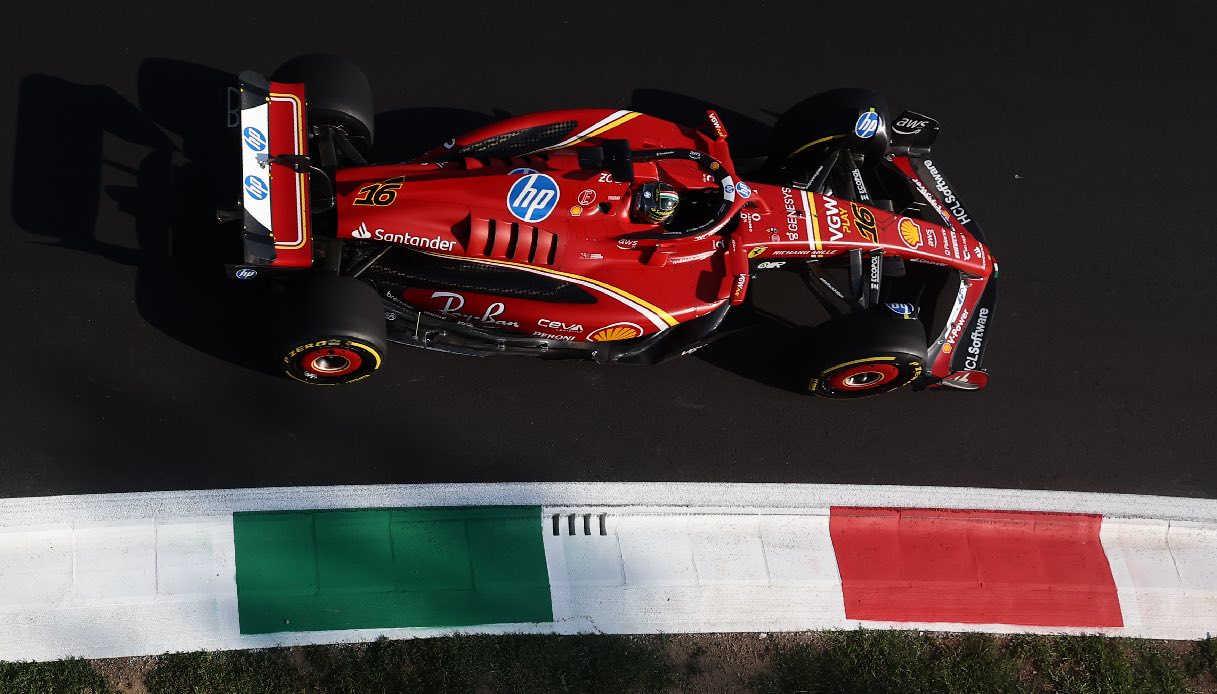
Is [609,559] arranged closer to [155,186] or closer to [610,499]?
[610,499]

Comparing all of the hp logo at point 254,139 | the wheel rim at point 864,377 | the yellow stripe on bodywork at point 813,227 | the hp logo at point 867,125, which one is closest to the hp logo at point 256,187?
the hp logo at point 254,139

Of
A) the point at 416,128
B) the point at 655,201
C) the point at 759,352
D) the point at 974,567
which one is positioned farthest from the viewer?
the point at 416,128

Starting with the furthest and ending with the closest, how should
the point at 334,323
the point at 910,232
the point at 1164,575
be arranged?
the point at 1164,575 < the point at 910,232 < the point at 334,323

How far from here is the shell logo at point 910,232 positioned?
27.4 feet

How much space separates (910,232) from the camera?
27.6 feet

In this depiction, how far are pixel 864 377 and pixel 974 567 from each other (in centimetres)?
178

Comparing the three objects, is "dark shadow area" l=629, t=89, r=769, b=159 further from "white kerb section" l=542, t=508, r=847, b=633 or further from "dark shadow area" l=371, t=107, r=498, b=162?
"white kerb section" l=542, t=508, r=847, b=633

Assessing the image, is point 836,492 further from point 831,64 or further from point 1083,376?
point 831,64

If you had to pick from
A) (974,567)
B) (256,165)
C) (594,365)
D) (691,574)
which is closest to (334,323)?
(256,165)

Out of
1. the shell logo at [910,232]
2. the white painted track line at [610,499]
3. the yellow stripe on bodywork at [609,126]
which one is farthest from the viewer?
the shell logo at [910,232]

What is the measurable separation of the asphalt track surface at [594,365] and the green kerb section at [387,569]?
1.26 ft

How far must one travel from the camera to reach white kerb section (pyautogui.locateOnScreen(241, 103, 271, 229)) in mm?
6836

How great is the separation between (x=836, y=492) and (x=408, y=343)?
369cm

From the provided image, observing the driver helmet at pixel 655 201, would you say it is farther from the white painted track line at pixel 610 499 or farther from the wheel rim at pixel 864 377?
the white painted track line at pixel 610 499
